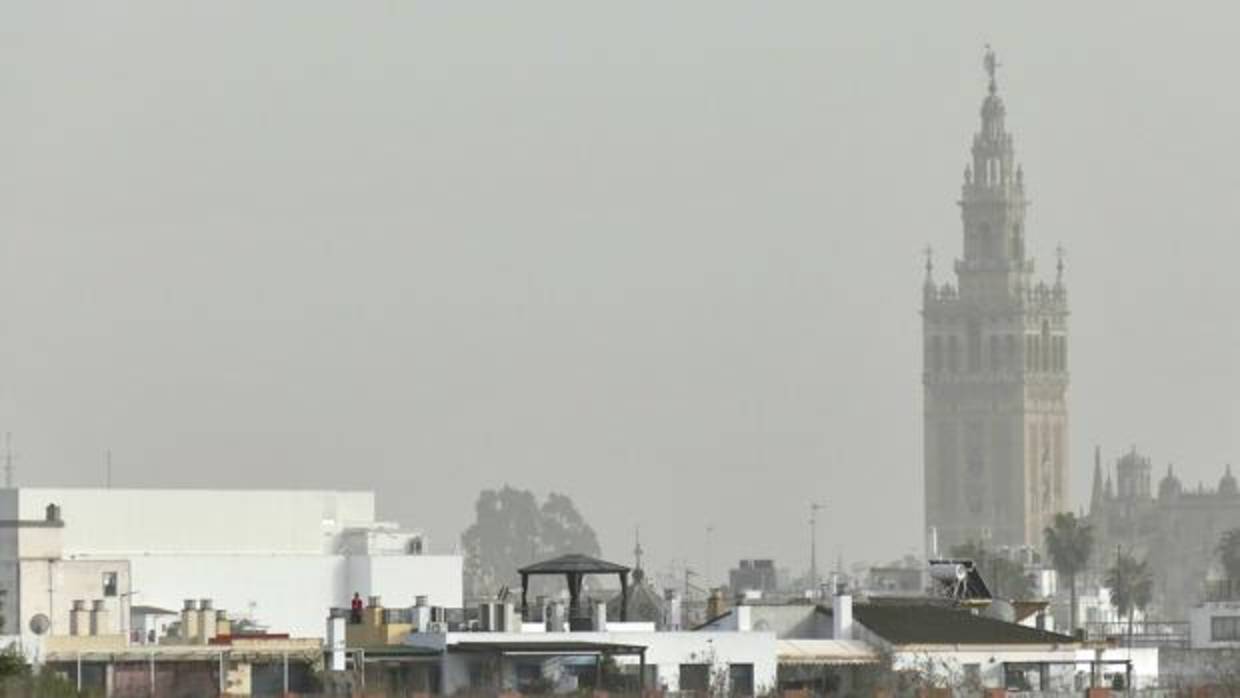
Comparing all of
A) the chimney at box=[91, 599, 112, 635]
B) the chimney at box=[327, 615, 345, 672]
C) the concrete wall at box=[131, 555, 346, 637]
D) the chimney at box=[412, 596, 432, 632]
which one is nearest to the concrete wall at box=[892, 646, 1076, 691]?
the chimney at box=[412, 596, 432, 632]

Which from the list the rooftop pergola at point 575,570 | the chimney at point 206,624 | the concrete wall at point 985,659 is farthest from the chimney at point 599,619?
the chimney at point 206,624

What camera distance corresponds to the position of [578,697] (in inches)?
3460

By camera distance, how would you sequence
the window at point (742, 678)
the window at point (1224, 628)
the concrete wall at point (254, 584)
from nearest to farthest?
the window at point (742, 678) → the window at point (1224, 628) → the concrete wall at point (254, 584)

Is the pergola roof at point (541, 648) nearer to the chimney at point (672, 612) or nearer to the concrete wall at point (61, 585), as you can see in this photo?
the chimney at point (672, 612)

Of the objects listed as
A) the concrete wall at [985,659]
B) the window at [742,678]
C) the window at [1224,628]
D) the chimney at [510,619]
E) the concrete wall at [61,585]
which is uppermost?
the concrete wall at [61,585]

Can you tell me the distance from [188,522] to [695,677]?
7013 centimetres

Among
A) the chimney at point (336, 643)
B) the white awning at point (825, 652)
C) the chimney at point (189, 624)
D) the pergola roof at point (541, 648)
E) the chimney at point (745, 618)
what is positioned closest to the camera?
the chimney at point (336, 643)

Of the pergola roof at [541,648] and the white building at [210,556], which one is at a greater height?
the white building at [210,556]

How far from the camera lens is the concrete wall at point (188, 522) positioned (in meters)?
162

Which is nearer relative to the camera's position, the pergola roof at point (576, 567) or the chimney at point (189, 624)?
the pergola roof at point (576, 567)

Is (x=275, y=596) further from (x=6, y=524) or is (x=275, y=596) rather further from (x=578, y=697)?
(x=578, y=697)

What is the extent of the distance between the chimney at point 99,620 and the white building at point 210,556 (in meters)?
16.2

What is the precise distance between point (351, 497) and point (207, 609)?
68.5 meters

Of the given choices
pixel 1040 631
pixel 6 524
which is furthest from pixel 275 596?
pixel 1040 631
